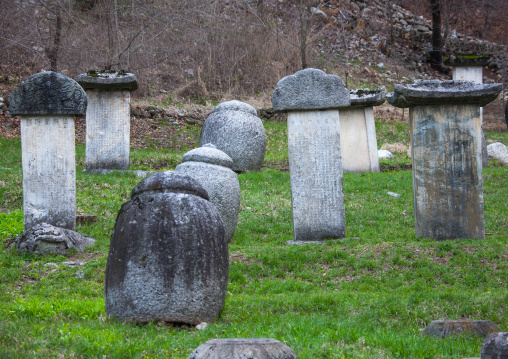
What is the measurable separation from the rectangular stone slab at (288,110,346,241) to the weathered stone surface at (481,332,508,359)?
560cm

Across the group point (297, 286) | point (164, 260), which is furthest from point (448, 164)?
point (164, 260)

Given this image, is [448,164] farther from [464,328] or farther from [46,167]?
[46,167]

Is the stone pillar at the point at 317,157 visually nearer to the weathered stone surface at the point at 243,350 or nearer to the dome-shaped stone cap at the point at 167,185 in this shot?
the dome-shaped stone cap at the point at 167,185

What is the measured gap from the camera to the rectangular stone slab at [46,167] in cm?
919

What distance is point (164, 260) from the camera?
195 inches

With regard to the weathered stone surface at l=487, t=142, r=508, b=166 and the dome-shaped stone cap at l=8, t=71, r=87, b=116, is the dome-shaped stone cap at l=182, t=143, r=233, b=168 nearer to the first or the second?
the dome-shaped stone cap at l=8, t=71, r=87, b=116

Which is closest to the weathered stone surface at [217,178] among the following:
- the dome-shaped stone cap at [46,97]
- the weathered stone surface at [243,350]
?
the dome-shaped stone cap at [46,97]

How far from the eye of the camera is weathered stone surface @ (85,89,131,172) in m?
14.1

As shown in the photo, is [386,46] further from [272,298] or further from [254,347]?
[254,347]

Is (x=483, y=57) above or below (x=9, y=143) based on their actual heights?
above

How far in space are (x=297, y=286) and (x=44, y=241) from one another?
3936 millimetres

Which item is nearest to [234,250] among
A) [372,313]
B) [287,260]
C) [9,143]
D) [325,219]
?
[287,260]

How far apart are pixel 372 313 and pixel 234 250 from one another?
128 inches

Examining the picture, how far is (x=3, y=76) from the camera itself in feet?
68.1
